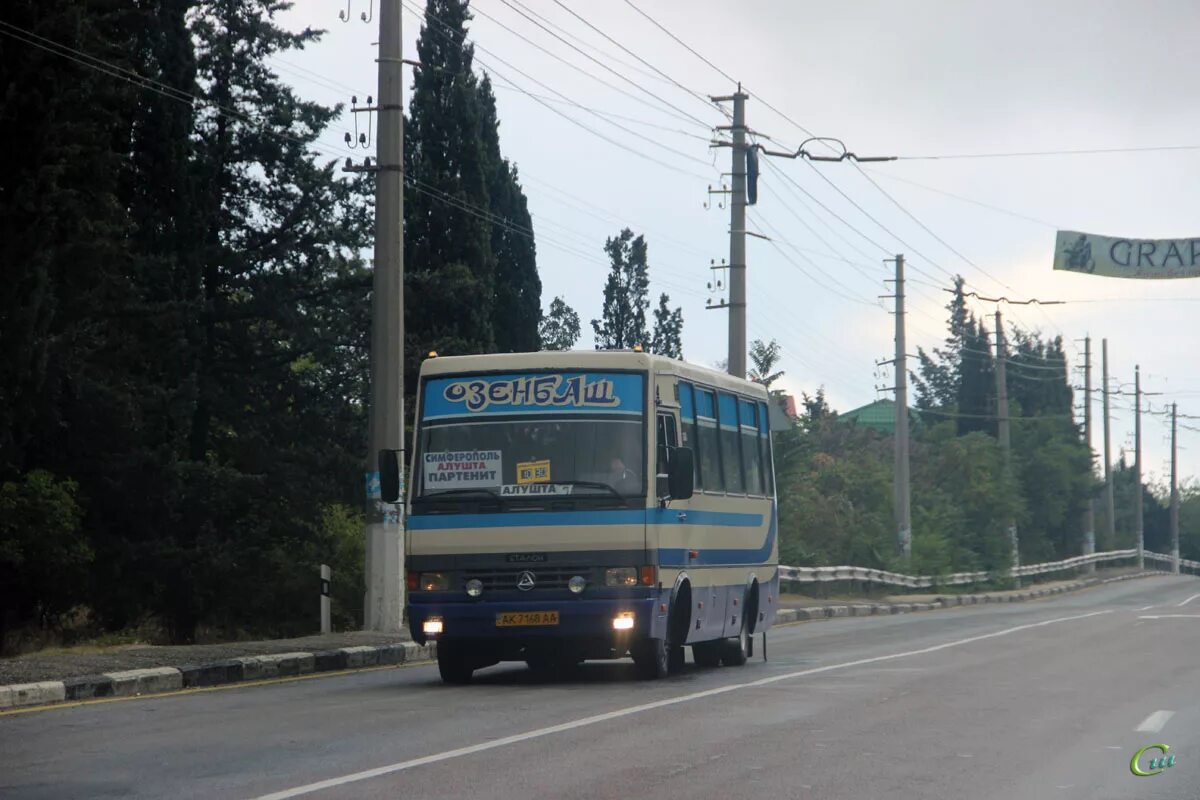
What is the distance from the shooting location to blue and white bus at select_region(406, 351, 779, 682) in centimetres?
1634

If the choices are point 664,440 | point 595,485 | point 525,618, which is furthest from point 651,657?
point 664,440

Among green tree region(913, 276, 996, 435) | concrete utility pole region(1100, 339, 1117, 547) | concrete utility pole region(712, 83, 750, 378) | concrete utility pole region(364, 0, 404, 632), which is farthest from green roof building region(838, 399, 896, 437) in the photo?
concrete utility pole region(364, 0, 404, 632)

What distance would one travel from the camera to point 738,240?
37.8 meters

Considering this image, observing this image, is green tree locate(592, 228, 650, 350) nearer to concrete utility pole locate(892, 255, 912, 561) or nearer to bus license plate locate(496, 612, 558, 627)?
concrete utility pole locate(892, 255, 912, 561)

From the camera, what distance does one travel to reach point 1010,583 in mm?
60469

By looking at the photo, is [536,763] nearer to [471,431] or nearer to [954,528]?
[471,431]

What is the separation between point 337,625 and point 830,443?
157ft

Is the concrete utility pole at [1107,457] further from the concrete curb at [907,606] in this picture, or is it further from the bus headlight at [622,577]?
the bus headlight at [622,577]

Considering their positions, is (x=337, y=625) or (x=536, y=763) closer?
(x=536, y=763)

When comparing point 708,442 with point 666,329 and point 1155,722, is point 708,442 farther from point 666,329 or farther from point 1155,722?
point 666,329

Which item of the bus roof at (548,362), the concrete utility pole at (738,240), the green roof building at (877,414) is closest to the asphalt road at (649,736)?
the bus roof at (548,362)

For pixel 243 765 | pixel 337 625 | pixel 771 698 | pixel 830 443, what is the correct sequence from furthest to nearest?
pixel 830 443, pixel 337 625, pixel 771 698, pixel 243 765

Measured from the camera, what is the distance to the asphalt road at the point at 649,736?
9.45 m

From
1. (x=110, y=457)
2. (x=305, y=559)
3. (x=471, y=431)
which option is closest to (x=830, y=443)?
(x=305, y=559)
